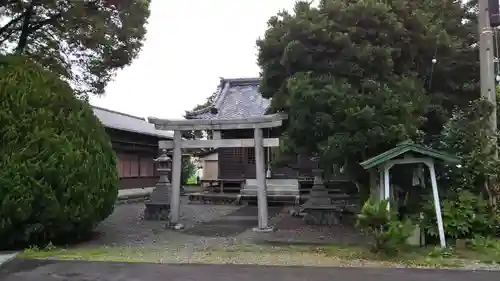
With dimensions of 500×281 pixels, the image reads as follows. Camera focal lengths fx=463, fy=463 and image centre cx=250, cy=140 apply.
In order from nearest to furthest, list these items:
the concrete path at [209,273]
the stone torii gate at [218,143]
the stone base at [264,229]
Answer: the concrete path at [209,273]
the stone base at [264,229]
the stone torii gate at [218,143]

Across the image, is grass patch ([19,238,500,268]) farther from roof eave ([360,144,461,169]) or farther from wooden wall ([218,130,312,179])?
wooden wall ([218,130,312,179])

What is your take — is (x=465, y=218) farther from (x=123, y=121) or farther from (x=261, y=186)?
(x=123, y=121)

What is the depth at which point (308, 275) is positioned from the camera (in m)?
7.38

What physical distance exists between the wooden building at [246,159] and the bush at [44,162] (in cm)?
1044

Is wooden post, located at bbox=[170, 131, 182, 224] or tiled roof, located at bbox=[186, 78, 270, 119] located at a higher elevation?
tiled roof, located at bbox=[186, 78, 270, 119]

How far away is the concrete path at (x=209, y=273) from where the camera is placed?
23.6 feet

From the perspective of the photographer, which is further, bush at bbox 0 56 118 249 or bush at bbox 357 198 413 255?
bush at bbox 0 56 118 249

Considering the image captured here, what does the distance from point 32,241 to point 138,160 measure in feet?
50.3

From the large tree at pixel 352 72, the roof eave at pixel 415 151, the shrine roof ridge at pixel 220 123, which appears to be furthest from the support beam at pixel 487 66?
the shrine roof ridge at pixel 220 123

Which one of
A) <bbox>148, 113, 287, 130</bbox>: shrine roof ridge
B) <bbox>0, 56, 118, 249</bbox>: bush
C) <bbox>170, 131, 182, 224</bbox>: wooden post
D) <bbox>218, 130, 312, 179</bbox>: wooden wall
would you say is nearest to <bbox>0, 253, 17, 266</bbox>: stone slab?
<bbox>0, 56, 118, 249</bbox>: bush

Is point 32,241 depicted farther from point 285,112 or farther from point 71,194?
point 285,112

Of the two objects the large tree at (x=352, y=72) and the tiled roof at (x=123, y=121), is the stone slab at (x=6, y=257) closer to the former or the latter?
the large tree at (x=352, y=72)

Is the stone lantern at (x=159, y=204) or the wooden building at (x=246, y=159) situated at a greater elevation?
the wooden building at (x=246, y=159)

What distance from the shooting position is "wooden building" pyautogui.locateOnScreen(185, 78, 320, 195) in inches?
864
